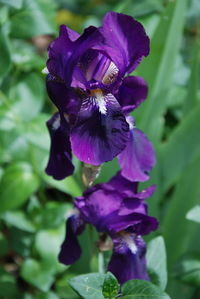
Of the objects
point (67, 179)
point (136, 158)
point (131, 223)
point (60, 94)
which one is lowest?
point (67, 179)

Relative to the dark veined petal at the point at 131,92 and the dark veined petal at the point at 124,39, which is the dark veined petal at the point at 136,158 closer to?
the dark veined petal at the point at 131,92

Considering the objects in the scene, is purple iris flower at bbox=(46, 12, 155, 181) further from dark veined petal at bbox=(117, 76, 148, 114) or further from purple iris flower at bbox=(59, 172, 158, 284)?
purple iris flower at bbox=(59, 172, 158, 284)

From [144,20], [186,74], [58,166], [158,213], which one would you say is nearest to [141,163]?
[58,166]

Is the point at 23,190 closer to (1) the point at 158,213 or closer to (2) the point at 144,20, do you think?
(1) the point at 158,213

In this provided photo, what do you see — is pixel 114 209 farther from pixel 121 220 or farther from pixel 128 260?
pixel 128 260

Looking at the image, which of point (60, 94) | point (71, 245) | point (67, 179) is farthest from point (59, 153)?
point (67, 179)

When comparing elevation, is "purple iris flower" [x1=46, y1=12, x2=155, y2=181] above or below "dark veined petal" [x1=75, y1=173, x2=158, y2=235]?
above

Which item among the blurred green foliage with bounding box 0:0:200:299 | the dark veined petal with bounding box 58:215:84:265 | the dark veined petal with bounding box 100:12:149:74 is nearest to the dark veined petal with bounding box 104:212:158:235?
the dark veined petal with bounding box 58:215:84:265

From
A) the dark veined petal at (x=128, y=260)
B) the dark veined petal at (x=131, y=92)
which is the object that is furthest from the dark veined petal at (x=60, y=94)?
the dark veined petal at (x=128, y=260)
